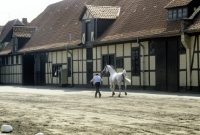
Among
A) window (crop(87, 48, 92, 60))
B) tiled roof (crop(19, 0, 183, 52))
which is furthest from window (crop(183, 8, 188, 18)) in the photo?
window (crop(87, 48, 92, 60))

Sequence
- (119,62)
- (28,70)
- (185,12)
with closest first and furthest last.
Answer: (185,12) → (119,62) → (28,70)

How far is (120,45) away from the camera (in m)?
35.1

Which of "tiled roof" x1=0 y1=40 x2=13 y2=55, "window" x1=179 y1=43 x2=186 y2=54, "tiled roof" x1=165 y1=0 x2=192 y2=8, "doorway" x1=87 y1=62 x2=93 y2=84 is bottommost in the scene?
"doorway" x1=87 y1=62 x2=93 y2=84

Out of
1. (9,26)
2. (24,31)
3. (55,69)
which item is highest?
(9,26)

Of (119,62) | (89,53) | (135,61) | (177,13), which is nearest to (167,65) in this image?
(177,13)

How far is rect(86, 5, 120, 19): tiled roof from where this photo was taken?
39.1 meters

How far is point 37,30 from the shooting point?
5466 cm

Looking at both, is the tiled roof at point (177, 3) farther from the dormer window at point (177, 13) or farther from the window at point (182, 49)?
the window at point (182, 49)

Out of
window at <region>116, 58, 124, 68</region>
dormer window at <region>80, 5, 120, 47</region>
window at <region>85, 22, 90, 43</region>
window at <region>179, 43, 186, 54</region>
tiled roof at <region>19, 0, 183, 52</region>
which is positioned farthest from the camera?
window at <region>85, 22, 90, 43</region>

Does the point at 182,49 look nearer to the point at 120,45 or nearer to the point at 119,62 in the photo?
the point at 120,45

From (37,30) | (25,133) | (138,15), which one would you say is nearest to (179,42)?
(138,15)

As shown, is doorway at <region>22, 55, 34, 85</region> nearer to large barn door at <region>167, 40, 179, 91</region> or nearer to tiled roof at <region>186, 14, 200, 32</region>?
large barn door at <region>167, 40, 179, 91</region>

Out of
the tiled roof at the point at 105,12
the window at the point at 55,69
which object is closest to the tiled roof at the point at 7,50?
the window at the point at 55,69

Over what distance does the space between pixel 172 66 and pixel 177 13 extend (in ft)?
11.6
